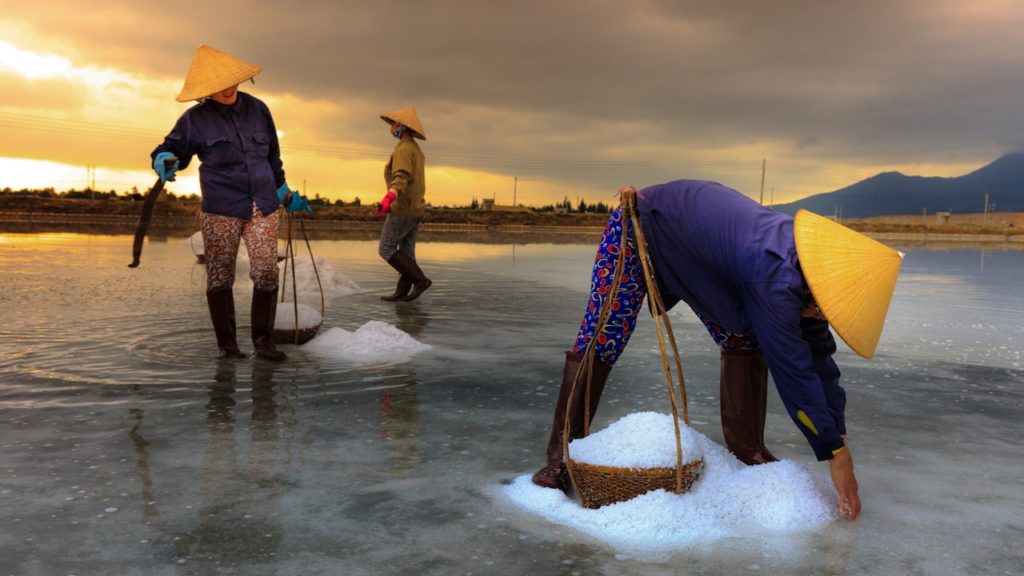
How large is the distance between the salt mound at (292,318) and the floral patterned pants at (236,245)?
1.64ft

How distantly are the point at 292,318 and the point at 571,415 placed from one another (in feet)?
10.9

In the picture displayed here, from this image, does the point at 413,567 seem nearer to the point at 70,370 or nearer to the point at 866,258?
the point at 866,258

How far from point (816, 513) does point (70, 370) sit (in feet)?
13.0

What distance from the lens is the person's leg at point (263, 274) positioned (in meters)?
5.07

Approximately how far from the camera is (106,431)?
348 centimetres

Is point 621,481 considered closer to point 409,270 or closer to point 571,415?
point 571,415

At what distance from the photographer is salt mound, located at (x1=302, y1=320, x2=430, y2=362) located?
17.1 feet

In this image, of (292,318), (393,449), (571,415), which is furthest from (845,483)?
(292,318)

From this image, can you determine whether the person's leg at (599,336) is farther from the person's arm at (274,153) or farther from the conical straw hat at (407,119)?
the conical straw hat at (407,119)

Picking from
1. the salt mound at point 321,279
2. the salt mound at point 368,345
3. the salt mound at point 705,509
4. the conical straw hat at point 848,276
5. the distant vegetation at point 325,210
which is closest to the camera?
the conical straw hat at point 848,276

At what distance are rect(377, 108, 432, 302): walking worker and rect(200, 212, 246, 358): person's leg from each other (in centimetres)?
292

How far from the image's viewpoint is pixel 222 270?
16.6ft

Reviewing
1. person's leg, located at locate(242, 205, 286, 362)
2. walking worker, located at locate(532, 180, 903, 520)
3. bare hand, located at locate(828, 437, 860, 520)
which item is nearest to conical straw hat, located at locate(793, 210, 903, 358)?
walking worker, located at locate(532, 180, 903, 520)

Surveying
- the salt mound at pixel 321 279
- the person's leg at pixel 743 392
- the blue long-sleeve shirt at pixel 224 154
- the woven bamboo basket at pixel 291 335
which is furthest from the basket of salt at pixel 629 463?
the salt mound at pixel 321 279
